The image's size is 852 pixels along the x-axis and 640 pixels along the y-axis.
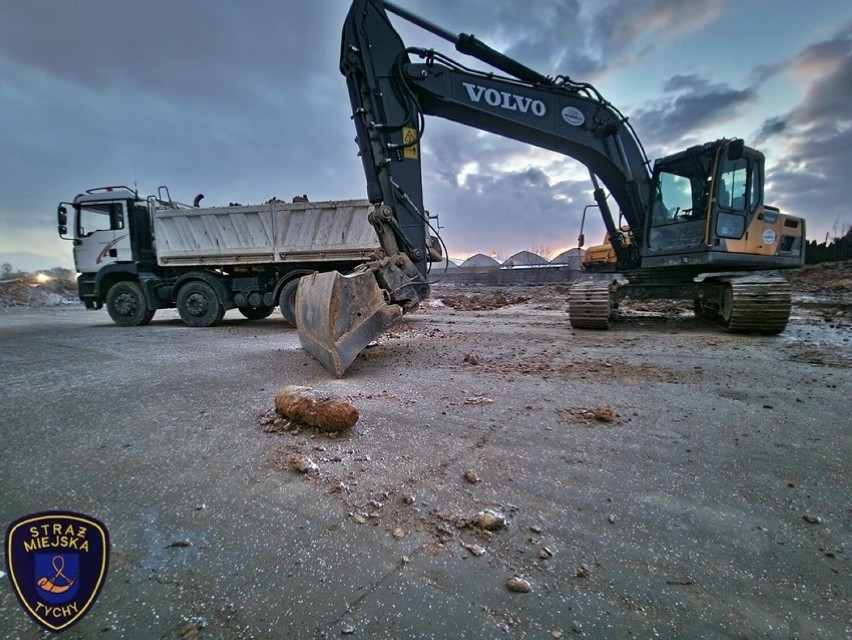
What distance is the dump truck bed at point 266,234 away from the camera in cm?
706

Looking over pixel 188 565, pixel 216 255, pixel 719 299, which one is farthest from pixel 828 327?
pixel 216 255

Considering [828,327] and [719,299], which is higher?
[719,299]

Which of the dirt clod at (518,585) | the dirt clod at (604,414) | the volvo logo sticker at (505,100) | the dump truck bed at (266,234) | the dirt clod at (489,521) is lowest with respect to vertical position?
the dirt clod at (518,585)

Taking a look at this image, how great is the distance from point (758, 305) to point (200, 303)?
936cm

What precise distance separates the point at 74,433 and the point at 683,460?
334cm

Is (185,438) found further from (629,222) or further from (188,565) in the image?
(629,222)

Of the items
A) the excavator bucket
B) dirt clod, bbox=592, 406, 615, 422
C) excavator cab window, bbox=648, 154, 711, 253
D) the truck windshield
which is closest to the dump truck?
the truck windshield

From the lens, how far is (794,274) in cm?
1541

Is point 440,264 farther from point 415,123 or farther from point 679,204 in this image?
point 679,204

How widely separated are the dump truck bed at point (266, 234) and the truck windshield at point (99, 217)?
716 mm

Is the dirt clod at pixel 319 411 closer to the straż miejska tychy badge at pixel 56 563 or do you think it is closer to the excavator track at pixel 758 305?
the straż miejska tychy badge at pixel 56 563

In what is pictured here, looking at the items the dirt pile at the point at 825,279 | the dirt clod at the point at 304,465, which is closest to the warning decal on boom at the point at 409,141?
the dirt clod at the point at 304,465

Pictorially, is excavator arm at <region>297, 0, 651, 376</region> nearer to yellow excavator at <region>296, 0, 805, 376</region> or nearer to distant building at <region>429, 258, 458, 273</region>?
yellow excavator at <region>296, 0, 805, 376</region>

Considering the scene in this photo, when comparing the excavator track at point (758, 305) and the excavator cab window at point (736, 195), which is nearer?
the excavator track at point (758, 305)
